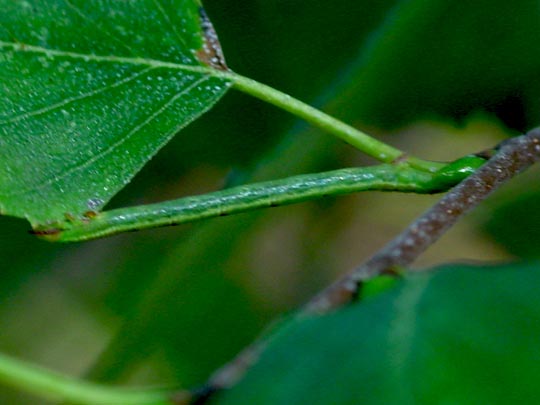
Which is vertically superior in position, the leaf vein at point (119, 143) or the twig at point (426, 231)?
the leaf vein at point (119, 143)

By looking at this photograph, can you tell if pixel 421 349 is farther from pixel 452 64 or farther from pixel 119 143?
pixel 452 64

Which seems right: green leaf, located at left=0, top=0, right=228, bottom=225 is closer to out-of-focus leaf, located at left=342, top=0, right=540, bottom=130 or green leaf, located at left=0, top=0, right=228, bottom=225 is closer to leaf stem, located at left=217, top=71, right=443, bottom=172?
leaf stem, located at left=217, top=71, right=443, bottom=172

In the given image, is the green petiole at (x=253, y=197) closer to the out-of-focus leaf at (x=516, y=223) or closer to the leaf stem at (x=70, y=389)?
the leaf stem at (x=70, y=389)

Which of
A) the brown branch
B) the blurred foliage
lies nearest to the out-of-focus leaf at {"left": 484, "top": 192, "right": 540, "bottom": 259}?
the blurred foliage

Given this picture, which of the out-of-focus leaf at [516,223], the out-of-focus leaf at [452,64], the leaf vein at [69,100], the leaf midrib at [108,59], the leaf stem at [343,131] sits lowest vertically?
the out-of-focus leaf at [516,223]

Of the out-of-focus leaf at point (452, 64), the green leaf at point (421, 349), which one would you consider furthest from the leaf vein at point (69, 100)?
the out-of-focus leaf at point (452, 64)

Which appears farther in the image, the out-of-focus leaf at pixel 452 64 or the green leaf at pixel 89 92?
the out-of-focus leaf at pixel 452 64

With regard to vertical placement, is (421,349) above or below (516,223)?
above

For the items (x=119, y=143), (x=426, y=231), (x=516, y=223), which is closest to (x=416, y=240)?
(x=426, y=231)
